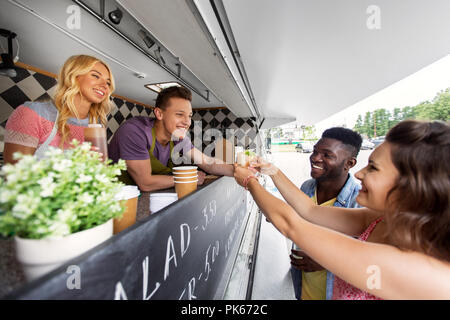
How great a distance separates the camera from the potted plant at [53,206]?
0.35 m

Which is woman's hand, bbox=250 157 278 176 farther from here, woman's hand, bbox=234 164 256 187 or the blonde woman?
the blonde woman

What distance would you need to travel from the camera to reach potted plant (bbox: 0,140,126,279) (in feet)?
1.15

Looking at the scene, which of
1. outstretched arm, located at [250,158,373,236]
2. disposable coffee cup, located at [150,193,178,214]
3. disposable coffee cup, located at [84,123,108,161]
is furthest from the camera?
outstretched arm, located at [250,158,373,236]

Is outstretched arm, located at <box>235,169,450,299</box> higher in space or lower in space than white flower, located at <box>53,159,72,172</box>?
lower

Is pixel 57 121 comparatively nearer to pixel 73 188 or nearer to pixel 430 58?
pixel 73 188

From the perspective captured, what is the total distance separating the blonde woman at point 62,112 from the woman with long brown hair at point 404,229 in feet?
4.53

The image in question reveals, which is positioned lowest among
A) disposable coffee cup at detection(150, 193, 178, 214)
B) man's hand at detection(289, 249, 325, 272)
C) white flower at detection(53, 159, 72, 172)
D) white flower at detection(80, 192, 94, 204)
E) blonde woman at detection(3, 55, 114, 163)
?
man's hand at detection(289, 249, 325, 272)

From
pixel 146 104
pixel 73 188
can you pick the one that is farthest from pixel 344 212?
pixel 146 104

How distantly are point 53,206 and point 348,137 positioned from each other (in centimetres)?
A: 181

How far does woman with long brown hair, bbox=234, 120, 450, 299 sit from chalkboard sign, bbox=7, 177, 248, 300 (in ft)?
1.63

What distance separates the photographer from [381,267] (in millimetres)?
585

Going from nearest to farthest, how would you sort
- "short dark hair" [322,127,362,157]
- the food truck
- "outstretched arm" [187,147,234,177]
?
the food truck
"short dark hair" [322,127,362,157]
"outstretched arm" [187,147,234,177]

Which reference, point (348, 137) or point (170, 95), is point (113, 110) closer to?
point (170, 95)

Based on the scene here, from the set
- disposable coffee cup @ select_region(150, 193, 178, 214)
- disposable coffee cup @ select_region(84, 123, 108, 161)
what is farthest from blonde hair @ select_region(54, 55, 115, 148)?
disposable coffee cup @ select_region(150, 193, 178, 214)
